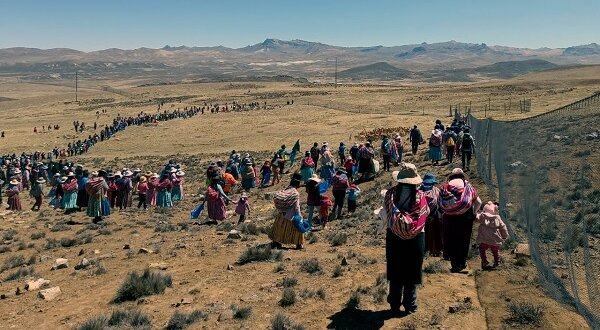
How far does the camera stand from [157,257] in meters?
12.0

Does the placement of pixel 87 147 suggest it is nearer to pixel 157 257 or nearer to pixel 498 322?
pixel 157 257

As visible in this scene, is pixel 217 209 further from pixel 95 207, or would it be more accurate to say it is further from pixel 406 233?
pixel 406 233

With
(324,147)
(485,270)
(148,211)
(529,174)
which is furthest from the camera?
(324,147)

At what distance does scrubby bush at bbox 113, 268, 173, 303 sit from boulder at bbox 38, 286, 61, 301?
1391 millimetres

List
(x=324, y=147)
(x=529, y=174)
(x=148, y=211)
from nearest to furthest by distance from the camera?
(x=529, y=174) < (x=148, y=211) < (x=324, y=147)

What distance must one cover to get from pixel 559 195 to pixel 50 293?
A: 907 centimetres

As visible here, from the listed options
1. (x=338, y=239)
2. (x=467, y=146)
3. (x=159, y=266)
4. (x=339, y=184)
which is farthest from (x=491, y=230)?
(x=467, y=146)

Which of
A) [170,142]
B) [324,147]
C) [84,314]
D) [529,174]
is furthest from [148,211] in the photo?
[170,142]

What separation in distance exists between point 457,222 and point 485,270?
1.46 meters

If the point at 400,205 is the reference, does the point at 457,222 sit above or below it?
below

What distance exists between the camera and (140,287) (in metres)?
9.26

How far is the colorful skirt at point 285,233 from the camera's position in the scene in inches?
463

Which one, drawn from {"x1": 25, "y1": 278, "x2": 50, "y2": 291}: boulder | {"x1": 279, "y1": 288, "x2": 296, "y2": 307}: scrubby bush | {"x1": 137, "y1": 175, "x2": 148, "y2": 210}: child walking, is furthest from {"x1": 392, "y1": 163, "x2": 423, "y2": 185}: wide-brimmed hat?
{"x1": 137, "y1": 175, "x2": 148, "y2": 210}: child walking

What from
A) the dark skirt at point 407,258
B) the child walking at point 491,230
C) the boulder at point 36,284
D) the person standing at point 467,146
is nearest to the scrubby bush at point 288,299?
the dark skirt at point 407,258
